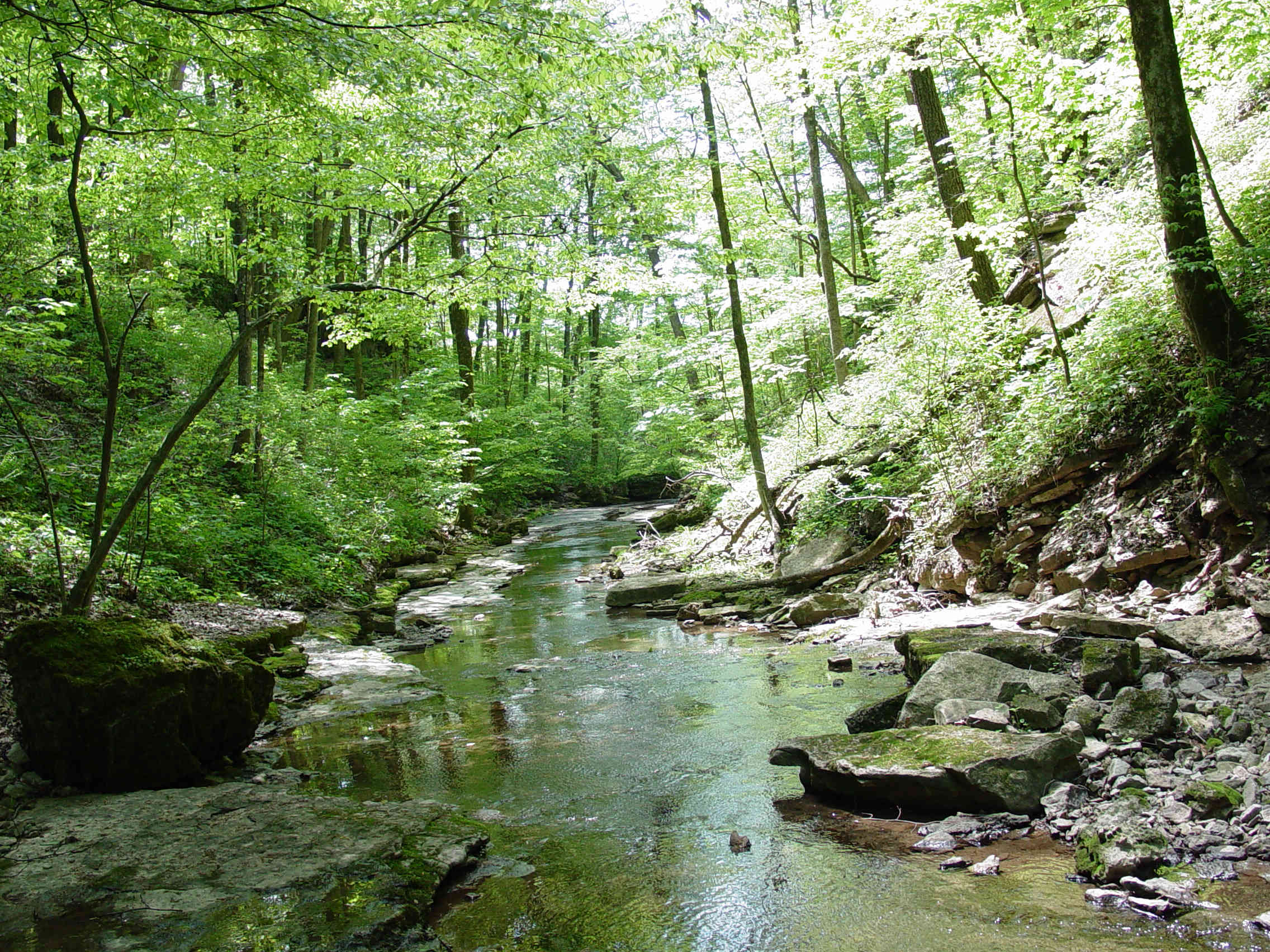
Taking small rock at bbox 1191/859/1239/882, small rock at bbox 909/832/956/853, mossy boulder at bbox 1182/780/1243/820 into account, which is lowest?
small rock at bbox 909/832/956/853

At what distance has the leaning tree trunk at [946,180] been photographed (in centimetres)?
1166

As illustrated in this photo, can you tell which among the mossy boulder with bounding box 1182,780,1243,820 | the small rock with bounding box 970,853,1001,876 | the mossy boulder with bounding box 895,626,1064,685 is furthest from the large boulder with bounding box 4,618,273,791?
the mossy boulder with bounding box 1182,780,1243,820

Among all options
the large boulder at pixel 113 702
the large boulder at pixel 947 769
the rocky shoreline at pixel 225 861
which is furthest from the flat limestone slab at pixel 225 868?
the large boulder at pixel 947 769

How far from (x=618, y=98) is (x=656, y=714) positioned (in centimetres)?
760

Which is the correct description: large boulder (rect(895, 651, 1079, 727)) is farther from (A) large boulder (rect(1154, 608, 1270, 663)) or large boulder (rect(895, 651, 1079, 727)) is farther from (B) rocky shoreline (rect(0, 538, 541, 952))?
(B) rocky shoreline (rect(0, 538, 541, 952))

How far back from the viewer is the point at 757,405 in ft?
84.4

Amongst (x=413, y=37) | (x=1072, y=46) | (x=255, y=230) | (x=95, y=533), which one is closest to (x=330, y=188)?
(x=255, y=230)

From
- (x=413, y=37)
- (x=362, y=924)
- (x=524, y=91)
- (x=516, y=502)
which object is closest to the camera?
(x=362, y=924)

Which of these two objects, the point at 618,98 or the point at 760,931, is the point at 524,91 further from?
the point at 760,931

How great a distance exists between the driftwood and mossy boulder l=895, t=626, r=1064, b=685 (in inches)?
145

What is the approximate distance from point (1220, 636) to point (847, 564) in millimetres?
5605

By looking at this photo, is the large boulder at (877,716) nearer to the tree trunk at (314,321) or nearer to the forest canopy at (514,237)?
the forest canopy at (514,237)

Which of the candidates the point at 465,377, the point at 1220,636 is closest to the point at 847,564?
the point at 1220,636

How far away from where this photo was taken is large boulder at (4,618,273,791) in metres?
4.62
